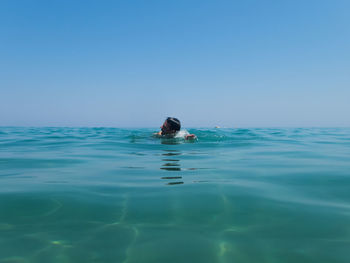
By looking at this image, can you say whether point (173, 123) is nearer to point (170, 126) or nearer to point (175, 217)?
point (170, 126)

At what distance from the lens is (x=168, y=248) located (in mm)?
1972

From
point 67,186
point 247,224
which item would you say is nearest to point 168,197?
point 247,224

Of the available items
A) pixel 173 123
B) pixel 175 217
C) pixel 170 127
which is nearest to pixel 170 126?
pixel 170 127

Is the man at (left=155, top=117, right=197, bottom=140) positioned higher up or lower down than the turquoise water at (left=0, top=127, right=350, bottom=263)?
higher up

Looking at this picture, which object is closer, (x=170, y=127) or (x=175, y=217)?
(x=175, y=217)

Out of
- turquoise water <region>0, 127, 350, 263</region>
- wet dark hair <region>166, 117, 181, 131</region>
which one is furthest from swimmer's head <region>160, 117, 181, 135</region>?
turquoise water <region>0, 127, 350, 263</region>

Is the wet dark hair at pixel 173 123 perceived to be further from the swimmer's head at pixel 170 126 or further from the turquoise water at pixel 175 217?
the turquoise water at pixel 175 217

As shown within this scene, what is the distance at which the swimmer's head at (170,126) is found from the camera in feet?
36.9

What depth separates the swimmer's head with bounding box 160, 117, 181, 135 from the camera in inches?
442

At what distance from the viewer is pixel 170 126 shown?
443 inches

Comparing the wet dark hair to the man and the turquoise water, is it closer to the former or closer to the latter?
the man

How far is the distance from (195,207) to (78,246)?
4.43ft

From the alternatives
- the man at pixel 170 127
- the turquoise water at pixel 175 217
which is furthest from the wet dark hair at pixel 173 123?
the turquoise water at pixel 175 217

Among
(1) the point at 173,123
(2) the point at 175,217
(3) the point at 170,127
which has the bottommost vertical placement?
(2) the point at 175,217
